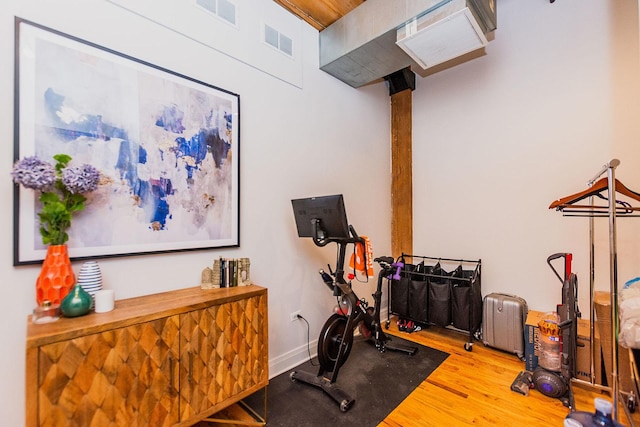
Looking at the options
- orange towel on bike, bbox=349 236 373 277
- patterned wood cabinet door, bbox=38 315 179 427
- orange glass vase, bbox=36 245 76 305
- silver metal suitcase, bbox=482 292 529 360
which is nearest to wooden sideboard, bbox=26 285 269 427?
patterned wood cabinet door, bbox=38 315 179 427

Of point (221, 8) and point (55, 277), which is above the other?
point (221, 8)

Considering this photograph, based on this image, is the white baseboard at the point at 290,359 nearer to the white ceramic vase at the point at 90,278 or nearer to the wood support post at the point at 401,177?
the white ceramic vase at the point at 90,278

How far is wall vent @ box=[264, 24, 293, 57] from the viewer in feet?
8.61

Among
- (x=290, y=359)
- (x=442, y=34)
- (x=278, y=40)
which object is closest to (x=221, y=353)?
(x=290, y=359)

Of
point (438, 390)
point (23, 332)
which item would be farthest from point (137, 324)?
point (438, 390)

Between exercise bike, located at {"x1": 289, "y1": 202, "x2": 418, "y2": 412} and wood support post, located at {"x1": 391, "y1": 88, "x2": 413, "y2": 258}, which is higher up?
wood support post, located at {"x1": 391, "y1": 88, "x2": 413, "y2": 258}

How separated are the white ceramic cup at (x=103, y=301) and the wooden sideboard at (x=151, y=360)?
0.13 feet

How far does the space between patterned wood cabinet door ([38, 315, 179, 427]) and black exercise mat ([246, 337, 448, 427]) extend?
0.85 metres

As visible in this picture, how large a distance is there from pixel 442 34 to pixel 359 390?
10.0ft

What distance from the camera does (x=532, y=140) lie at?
10.3ft

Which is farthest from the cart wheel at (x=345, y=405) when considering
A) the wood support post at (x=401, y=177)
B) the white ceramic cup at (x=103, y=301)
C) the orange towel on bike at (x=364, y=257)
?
the wood support post at (x=401, y=177)

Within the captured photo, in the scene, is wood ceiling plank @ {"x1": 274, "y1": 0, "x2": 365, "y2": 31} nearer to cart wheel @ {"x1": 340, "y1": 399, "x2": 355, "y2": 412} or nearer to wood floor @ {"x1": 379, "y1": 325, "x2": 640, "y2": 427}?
cart wheel @ {"x1": 340, "y1": 399, "x2": 355, "y2": 412}

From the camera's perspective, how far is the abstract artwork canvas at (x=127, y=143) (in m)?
Result: 1.53

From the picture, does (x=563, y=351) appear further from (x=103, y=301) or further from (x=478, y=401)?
(x=103, y=301)
